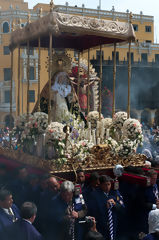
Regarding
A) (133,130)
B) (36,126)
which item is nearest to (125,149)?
(133,130)

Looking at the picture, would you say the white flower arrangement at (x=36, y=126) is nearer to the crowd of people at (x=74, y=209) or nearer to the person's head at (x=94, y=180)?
the crowd of people at (x=74, y=209)

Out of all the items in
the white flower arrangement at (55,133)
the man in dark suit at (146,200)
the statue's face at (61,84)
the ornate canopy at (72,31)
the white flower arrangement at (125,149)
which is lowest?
the man in dark suit at (146,200)

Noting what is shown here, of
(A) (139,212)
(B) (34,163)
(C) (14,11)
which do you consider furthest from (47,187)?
(C) (14,11)

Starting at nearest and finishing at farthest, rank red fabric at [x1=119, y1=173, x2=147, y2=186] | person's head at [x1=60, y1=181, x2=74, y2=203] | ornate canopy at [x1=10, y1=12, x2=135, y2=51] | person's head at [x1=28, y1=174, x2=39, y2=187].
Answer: person's head at [x1=60, y1=181, x2=74, y2=203] < person's head at [x1=28, y1=174, x2=39, y2=187] < red fabric at [x1=119, y1=173, x2=147, y2=186] < ornate canopy at [x1=10, y1=12, x2=135, y2=51]

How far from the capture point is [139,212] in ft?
22.3

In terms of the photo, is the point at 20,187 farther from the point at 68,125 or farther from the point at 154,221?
the point at 154,221

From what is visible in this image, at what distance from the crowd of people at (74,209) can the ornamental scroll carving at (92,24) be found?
3584mm

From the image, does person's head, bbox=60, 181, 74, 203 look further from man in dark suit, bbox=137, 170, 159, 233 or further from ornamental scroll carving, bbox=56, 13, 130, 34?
ornamental scroll carving, bbox=56, 13, 130, 34

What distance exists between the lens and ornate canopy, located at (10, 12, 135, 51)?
355 inches

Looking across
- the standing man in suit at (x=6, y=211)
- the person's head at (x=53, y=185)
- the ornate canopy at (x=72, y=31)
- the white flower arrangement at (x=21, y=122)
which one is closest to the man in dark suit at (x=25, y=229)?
the standing man in suit at (x=6, y=211)

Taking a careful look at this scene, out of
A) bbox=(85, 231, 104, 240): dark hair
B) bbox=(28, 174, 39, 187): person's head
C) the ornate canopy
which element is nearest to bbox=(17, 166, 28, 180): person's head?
bbox=(28, 174, 39, 187): person's head

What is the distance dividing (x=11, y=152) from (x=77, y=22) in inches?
136

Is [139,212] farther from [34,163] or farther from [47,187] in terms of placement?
[34,163]

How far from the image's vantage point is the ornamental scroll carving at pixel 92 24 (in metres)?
9.06
